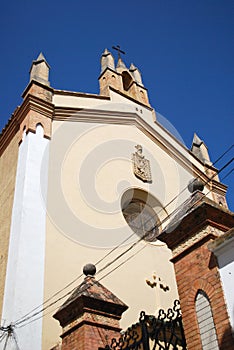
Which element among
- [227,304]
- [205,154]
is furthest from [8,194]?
[205,154]

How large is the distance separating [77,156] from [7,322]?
16.4 ft

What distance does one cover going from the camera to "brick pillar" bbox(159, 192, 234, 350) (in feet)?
15.3

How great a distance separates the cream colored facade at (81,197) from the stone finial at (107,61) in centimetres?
139

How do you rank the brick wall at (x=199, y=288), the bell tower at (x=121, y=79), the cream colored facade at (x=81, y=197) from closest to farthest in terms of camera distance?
the brick wall at (x=199, y=288) → the cream colored facade at (x=81, y=197) → the bell tower at (x=121, y=79)

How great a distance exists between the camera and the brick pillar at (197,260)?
4.66 metres

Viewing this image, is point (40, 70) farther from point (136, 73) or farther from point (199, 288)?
point (199, 288)

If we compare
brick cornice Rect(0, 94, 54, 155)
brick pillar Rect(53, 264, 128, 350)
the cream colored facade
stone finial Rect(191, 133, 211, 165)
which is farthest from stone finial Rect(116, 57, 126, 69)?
brick pillar Rect(53, 264, 128, 350)

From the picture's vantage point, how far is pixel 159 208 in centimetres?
1270

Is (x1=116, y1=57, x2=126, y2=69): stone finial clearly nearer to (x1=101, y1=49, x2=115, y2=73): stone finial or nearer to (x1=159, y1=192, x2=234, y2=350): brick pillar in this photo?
(x1=101, y1=49, x2=115, y2=73): stone finial

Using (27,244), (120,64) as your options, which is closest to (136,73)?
(120,64)

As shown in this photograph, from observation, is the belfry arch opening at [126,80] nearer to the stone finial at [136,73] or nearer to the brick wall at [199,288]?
the stone finial at [136,73]

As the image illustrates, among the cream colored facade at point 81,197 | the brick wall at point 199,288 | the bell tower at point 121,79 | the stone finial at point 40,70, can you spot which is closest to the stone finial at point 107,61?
the bell tower at point 121,79

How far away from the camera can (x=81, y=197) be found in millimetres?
10594

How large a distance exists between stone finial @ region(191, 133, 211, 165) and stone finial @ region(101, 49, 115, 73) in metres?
4.37
